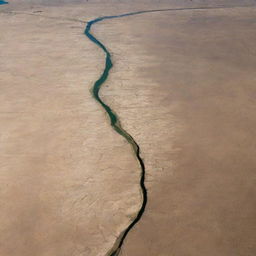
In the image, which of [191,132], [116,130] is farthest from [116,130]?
[191,132]

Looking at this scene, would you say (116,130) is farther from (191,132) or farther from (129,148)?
(191,132)

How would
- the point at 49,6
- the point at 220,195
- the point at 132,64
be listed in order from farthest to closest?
the point at 49,6 < the point at 132,64 < the point at 220,195

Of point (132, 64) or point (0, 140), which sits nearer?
point (0, 140)

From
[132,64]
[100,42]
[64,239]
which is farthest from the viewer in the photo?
[100,42]

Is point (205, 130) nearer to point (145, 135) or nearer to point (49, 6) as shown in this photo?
point (145, 135)

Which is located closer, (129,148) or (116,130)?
(129,148)

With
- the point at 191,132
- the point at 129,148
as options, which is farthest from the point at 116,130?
the point at 191,132

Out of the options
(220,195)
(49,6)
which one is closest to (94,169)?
(220,195)

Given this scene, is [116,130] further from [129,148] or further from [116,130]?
[129,148]
